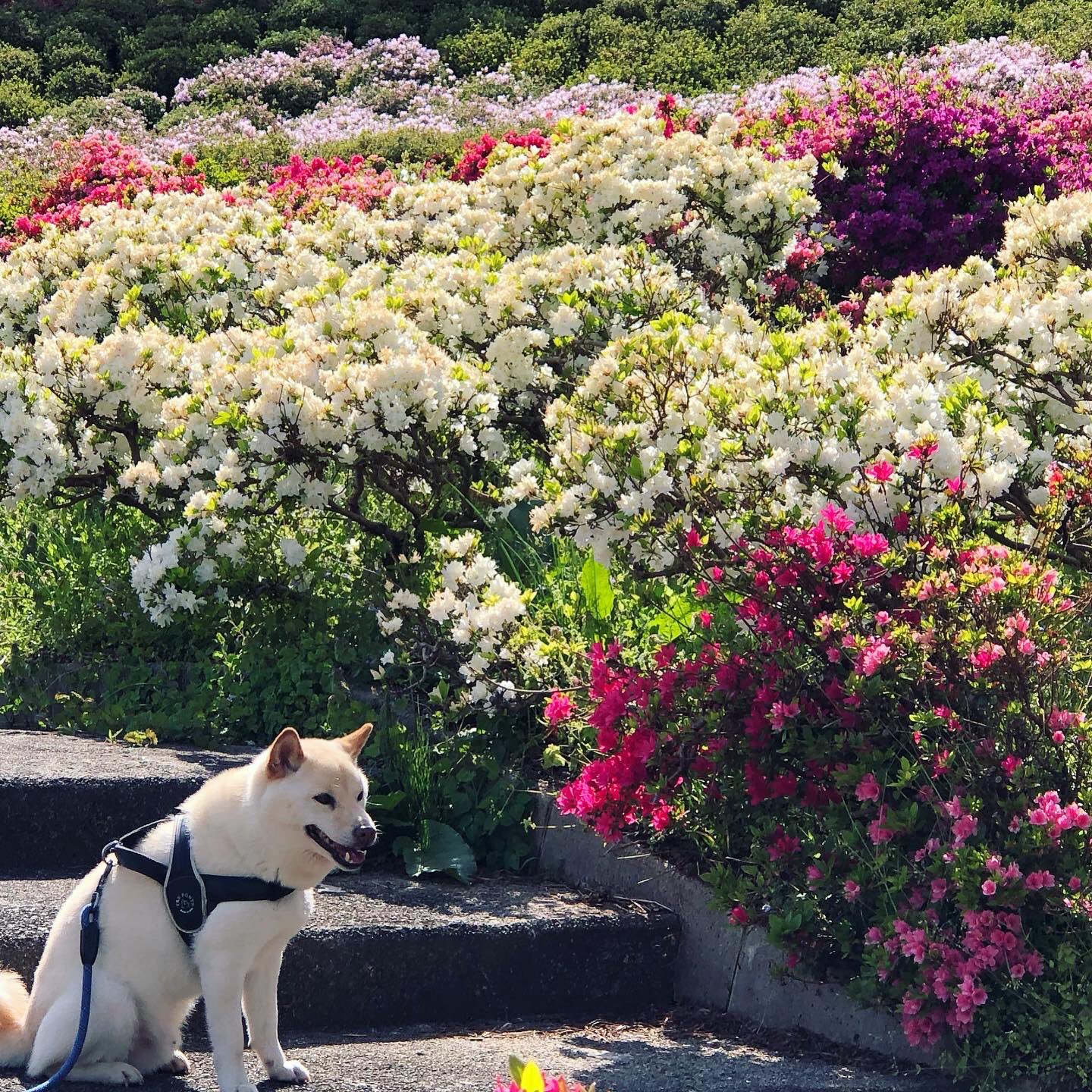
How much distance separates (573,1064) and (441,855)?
3.22 ft

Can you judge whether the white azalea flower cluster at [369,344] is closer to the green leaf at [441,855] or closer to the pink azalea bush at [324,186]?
the green leaf at [441,855]

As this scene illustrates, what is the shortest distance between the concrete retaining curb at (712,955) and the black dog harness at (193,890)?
1441mm

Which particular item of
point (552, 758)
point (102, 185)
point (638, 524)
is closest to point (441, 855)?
point (552, 758)

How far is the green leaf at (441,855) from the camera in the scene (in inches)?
184

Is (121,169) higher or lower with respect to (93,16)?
lower

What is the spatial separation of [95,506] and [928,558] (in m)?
4.55

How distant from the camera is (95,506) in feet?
23.8

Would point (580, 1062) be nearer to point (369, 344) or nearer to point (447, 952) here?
point (447, 952)

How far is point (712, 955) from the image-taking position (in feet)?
14.5

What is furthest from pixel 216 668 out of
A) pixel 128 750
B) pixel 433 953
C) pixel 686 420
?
pixel 686 420

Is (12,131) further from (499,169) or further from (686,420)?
(686,420)

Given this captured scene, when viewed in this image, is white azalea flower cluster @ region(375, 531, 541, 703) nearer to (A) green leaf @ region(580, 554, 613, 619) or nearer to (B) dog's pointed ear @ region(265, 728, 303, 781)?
(A) green leaf @ region(580, 554, 613, 619)

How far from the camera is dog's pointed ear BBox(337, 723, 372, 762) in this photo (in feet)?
11.9

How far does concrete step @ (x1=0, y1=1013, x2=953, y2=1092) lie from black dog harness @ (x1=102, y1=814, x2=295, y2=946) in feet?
1.45
